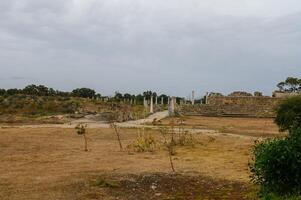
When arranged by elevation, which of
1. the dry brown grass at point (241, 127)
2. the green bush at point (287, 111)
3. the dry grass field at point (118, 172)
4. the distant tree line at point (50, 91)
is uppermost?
the distant tree line at point (50, 91)

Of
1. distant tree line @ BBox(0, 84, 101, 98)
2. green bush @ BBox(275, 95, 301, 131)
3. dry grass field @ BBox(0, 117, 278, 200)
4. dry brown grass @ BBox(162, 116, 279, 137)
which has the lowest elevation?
dry grass field @ BBox(0, 117, 278, 200)

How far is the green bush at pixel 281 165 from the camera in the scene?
9062mm

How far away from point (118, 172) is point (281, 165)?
17.3ft

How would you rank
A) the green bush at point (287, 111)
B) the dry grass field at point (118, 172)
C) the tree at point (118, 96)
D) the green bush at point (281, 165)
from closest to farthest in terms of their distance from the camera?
the green bush at point (281, 165) < the dry grass field at point (118, 172) < the green bush at point (287, 111) < the tree at point (118, 96)

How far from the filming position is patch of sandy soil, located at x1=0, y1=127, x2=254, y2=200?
11.1 meters

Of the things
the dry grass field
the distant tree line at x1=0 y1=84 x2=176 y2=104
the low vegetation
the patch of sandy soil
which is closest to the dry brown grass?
the patch of sandy soil

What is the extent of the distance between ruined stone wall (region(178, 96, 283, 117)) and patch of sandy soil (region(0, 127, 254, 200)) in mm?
26372

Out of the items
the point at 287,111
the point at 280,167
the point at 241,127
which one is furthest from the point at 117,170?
the point at 241,127

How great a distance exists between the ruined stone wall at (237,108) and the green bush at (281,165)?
1535 inches

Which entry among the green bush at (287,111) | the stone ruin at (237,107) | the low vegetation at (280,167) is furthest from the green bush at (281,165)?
the stone ruin at (237,107)

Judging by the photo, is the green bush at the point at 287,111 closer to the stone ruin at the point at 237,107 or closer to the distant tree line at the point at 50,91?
the stone ruin at the point at 237,107

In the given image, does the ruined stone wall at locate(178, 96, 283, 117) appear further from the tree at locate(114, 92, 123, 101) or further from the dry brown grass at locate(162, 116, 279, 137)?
the tree at locate(114, 92, 123, 101)

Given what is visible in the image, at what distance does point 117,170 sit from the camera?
45.4 feet

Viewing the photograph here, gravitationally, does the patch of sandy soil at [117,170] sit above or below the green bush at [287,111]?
below
